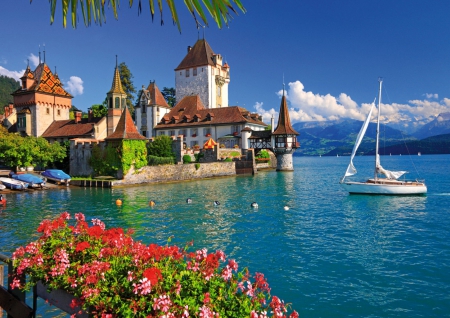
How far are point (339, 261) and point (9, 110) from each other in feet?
232

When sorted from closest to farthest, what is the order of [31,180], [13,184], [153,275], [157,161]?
[153,275] < [13,184] < [31,180] < [157,161]

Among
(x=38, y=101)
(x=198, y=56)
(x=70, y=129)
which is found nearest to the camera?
(x=70, y=129)

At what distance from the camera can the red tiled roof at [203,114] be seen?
6956cm

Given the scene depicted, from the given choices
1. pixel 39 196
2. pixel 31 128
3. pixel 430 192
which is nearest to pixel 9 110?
pixel 31 128

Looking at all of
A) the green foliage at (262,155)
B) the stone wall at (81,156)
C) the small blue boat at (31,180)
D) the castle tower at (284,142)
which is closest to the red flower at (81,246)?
the small blue boat at (31,180)

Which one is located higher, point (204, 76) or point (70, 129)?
point (204, 76)

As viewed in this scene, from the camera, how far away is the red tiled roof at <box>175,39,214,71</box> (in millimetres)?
85269

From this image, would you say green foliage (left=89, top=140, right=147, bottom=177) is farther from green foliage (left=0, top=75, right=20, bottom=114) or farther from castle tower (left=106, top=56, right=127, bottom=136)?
green foliage (left=0, top=75, right=20, bottom=114)

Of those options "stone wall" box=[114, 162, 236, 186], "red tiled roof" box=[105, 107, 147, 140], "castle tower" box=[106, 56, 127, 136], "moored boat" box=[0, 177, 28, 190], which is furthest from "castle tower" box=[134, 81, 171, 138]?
"moored boat" box=[0, 177, 28, 190]

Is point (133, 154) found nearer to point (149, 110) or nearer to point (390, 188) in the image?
point (390, 188)

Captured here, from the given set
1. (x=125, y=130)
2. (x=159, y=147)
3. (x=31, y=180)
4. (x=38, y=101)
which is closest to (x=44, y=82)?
(x=38, y=101)

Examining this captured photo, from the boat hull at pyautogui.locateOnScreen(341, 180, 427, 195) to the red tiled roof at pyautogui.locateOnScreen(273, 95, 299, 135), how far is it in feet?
103

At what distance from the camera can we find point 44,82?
6144 centimetres

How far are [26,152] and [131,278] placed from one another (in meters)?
49.6
